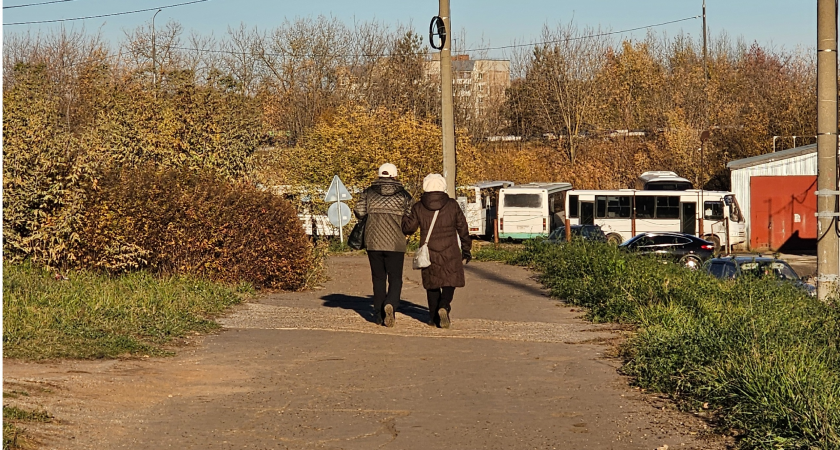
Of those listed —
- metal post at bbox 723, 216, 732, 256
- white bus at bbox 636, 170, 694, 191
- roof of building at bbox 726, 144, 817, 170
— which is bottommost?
metal post at bbox 723, 216, 732, 256

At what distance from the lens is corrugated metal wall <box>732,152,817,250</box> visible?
43.8 meters

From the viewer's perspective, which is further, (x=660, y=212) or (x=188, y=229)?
(x=660, y=212)

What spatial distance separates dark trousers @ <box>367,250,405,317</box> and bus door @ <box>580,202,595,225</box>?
36345 mm

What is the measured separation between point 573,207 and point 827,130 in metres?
34.1

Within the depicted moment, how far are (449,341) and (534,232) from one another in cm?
3772

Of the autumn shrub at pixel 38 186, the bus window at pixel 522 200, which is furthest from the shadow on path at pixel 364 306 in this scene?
the bus window at pixel 522 200

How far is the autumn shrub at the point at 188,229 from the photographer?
502 inches

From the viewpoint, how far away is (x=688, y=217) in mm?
44844

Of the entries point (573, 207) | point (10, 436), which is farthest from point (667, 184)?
point (10, 436)

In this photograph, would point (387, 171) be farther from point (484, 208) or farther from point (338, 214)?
point (484, 208)

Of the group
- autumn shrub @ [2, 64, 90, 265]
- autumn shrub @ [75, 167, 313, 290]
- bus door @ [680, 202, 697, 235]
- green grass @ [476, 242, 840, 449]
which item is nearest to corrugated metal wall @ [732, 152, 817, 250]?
bus door @ [680, 202, 697, 235]

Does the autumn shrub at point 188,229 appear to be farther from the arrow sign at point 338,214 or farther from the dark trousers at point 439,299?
the arrow sign at point 338,214

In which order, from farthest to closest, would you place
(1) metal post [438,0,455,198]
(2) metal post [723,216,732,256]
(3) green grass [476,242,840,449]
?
(2) metal post [723,216,732,256] < (1) metal post [438,0,455,198] < (3) green grass [476,242,840,449]

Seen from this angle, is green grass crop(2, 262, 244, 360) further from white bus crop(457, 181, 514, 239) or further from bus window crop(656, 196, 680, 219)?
bus window crop(656, 196, 680, 219)
